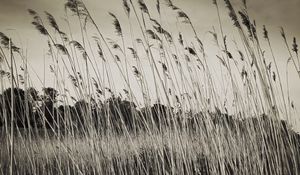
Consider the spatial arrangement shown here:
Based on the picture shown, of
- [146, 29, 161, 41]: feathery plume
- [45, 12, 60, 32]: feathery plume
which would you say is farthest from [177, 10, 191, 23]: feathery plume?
[45, 12, 60, 32]: feathery plume

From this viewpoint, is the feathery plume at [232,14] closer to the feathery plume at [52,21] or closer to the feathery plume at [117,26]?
the feathery plume at [117,26]

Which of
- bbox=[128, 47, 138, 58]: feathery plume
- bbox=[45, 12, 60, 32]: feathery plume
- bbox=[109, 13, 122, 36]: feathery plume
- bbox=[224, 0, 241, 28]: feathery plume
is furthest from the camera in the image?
bbox=[128, 47, 138, 58]: feathery plume

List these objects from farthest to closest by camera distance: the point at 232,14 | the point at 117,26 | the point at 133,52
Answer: the point at 133,52 < the point at 117,26 < the point at 232,14

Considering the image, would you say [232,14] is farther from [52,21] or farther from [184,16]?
[52,21]

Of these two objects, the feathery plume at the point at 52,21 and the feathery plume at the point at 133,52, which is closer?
the feathery plume at the point at 52,21

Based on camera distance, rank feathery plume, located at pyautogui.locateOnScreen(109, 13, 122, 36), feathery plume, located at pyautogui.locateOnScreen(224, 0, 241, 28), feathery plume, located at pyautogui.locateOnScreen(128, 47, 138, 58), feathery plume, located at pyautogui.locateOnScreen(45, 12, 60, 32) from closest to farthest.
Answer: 1. feathery plume, located at pyautogui.locateOnScreen(224, 0, 241, 28)
2. feathery plume, located at pyautogui.locateOnScreen(45, 12, 60, 32)
3. feathery plume, located at pyautogui.locateOnScreen(109, 13, 122, 36)
4. feathery plume, located at pyautogui.locateOnScreen(128, 47, 138, 58)

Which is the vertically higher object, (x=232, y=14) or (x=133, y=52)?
(x=232, y=14)

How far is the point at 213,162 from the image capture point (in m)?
2.74

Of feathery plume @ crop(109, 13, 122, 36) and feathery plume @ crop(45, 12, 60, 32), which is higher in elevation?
feathery plume @ crop(45, 12, 60, 32)

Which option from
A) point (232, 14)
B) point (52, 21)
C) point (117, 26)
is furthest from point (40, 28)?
point (232, 14)

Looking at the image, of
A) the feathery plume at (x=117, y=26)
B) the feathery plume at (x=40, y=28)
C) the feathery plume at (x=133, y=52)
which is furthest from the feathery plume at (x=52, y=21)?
the feathery plume at (x=133, y=52)

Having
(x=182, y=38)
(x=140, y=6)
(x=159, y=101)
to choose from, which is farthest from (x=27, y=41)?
(x=182, y=38)

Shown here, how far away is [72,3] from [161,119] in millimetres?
1325

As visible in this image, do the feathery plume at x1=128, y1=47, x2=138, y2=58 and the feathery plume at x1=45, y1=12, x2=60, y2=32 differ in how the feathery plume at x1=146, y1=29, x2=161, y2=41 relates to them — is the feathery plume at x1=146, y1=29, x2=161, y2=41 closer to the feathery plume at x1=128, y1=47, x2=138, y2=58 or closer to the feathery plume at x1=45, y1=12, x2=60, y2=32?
the feathery plume at x1=128, y1=47, x2=138, y2=58
